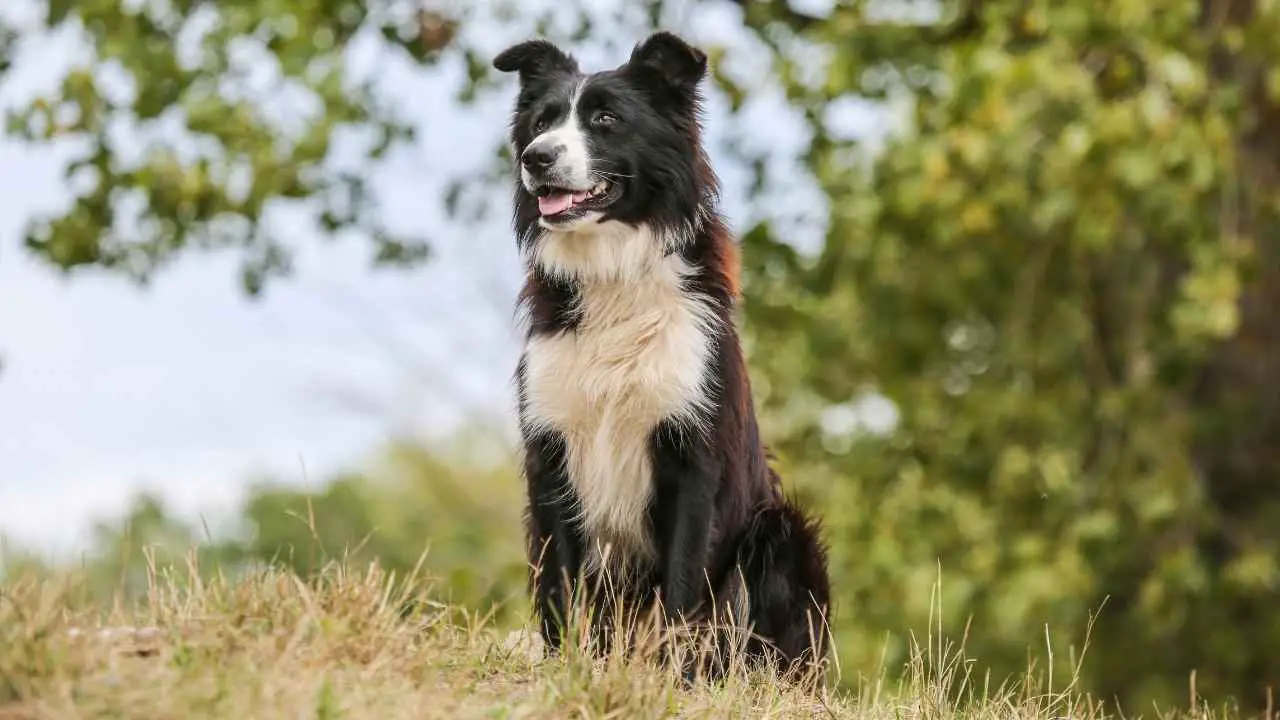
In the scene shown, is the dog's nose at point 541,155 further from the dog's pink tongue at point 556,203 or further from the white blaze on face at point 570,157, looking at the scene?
the dog's pink tongue at point 556,203

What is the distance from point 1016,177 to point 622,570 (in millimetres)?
5165

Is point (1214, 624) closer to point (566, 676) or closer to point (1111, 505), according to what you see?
point (1111, 505)

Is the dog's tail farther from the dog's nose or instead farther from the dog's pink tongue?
the dog's nose

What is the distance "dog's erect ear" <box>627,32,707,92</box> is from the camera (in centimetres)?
536

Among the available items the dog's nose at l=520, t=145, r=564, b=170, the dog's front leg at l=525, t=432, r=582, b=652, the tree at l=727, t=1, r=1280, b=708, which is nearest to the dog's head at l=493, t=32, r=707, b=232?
the dog's nose at l=520, t=145, r=564, b=170

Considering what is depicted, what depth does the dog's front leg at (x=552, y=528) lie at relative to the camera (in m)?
5.28

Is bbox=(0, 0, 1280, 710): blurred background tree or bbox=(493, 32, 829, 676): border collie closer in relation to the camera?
bbox=(493, 32, 829, 676): border collie

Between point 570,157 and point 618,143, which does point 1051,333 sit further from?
point 570,157

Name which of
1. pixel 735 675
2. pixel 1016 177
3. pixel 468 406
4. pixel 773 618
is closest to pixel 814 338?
pixel 1016 177

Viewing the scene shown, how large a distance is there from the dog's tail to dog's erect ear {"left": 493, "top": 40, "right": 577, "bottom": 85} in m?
1.73

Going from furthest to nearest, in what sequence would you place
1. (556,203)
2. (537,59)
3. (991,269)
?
(991,269) → (537,59) → (556,203)

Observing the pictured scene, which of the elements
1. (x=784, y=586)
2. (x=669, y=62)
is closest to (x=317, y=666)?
(x=784, y=586)

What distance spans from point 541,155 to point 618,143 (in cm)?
30

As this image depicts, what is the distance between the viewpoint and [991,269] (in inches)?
435
